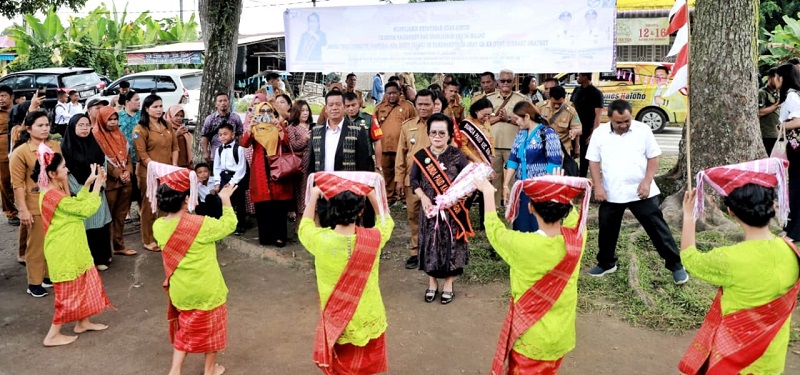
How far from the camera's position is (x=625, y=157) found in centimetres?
529

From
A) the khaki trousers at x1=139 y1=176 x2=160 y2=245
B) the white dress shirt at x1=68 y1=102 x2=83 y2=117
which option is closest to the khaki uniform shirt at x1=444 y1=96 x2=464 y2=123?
the khaki trousers at x1=139 y1=176 x2=160 y2=245

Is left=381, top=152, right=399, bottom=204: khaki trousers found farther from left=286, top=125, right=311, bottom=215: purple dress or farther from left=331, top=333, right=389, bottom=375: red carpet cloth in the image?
left=331, top=333, right=389, bottom=375: red carpet cloth

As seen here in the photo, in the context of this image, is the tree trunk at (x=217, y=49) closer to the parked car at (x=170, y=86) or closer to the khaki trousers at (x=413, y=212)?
the khaki trousers at (x=413, y=212)

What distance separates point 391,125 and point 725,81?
351 cm

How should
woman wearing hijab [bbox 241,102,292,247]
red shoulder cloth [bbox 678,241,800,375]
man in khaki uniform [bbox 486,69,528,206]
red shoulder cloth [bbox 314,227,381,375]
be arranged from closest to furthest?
1. red shoulder cloth [bbox 678,241,800,375]
2. red shoulder cloth [bbox 314,227,381,375]
3. woman wearing hijab [bbox 241,102,292,247]
4. man in khaki uniform [bbox 486,69,528,206]

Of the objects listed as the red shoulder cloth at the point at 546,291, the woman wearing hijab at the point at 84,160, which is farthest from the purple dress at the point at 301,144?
the red shoulder cloth at the point at 546,291

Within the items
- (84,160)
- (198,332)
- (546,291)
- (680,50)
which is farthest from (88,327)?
A: (680,50)

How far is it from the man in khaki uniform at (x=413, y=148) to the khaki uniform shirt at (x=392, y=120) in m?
1.39

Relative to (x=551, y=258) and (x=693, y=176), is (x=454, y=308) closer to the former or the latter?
(x=551, y=258)

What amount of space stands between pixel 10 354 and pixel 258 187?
2737mm

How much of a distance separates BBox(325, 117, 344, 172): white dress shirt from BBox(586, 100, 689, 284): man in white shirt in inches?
89.6

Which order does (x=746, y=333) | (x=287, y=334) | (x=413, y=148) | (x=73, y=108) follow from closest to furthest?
(x=746, y=333) → (x=287, y=334) → (x=413, y=148) → (x=73, y=108)

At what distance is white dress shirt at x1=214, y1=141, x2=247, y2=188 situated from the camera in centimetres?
668

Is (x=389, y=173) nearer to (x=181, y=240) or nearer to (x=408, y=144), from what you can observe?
(x=408, y=144)
